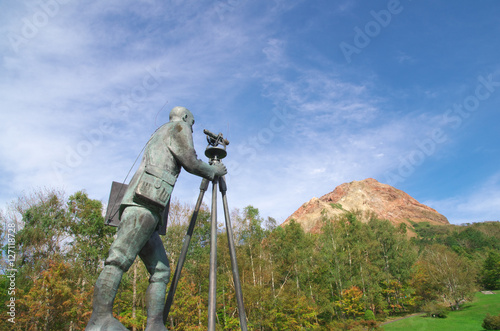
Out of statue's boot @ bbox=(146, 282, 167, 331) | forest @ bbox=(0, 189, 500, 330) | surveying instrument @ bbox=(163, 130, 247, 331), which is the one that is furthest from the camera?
forest @ bbox=(0, 189, 500, 330)

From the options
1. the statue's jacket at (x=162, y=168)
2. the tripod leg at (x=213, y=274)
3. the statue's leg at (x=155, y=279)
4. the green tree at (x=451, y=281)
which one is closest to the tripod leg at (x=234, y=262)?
the tripod leg at (x=213, y=274)

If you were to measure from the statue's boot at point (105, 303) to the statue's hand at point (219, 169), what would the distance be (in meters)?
2.03

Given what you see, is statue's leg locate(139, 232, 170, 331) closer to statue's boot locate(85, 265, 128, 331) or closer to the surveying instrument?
the surveying instrument

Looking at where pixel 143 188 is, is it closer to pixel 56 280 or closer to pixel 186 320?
pixel 56 280

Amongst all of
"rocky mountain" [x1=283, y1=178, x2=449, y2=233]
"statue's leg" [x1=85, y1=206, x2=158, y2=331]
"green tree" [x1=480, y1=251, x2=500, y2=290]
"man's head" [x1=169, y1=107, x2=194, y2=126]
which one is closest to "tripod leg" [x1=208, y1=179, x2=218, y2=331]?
"statue's leg" [x1=85, y1=206, x2=158, y2=331]

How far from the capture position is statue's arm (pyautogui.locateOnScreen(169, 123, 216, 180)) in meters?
4.52

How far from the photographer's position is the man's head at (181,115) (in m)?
4.96

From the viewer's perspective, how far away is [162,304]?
4.19m

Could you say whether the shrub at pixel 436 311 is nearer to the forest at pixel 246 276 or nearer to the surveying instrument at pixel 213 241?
the forest at pixel 246 276

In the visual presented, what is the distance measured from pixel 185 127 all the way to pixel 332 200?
15454 cm

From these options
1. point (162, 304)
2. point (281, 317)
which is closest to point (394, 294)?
point (281, 317)

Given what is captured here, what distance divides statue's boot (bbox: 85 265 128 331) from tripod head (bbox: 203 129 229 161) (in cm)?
244

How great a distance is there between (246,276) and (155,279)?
23.1m

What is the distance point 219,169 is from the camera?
16.6ft
